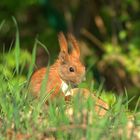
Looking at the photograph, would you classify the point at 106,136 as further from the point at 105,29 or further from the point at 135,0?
the point at 105,29

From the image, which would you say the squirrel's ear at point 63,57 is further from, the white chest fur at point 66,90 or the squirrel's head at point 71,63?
the white chest fur at point 66,90

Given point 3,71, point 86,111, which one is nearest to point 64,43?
point 3,71

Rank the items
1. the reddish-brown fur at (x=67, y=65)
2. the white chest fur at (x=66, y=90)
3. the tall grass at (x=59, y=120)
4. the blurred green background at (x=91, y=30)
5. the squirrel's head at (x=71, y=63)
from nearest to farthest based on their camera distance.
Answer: the tall grass at (x=59, y=120), the white chest fur at (x=66, y=90), the reddish-brown fur at (x=67, y=65), the squirrel's head at (x=71, y=63), the blurred green background at (x=91, y=30)

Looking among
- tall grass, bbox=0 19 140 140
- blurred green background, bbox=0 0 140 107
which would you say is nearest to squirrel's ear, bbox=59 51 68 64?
tall grass, bbox=0 19 140 140

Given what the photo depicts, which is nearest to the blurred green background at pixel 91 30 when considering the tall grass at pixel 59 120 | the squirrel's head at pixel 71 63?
the squirrel's head at pixel 71 63

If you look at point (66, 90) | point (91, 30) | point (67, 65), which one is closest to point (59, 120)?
point (66, 90)

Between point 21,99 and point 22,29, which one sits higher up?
point 22,29
